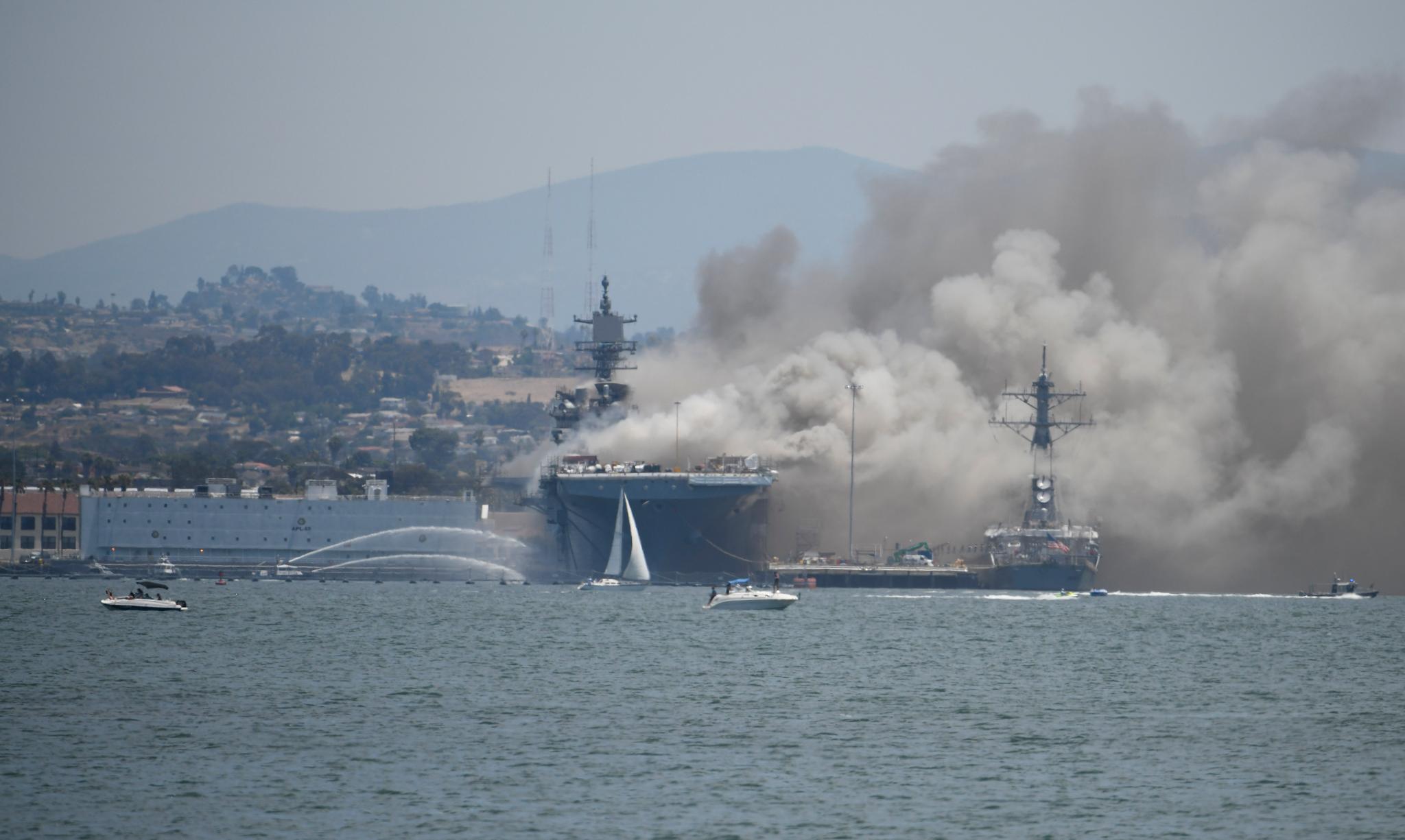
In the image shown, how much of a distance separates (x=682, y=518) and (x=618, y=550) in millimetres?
5779

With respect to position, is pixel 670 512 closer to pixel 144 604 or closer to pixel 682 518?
pixel 682 518

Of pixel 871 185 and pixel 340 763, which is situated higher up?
pixel 871 185

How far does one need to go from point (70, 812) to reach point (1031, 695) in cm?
3257

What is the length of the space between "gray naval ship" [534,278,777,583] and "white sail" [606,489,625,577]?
69.2 inches

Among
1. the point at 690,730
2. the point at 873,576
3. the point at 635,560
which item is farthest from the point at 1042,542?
the point at 690,730

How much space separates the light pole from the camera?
449 ft

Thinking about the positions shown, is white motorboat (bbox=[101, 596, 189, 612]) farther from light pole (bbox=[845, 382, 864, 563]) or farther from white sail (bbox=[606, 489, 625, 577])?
→ light pole (bbox=[845, 382, 864, 563])

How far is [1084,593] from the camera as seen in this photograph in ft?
449

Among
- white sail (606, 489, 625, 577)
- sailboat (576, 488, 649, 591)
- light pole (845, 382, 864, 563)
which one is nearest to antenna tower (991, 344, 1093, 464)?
light pole (845, 382, 864, 563)

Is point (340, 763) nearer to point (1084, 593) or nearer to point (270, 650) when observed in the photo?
point (270, 650)

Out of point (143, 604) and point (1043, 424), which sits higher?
point (1043, 424)

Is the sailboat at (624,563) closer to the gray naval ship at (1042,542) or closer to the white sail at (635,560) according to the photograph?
the white sail at (635,560)

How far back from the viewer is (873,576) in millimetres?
138625

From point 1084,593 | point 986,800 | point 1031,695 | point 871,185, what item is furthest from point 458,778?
point 871,185
